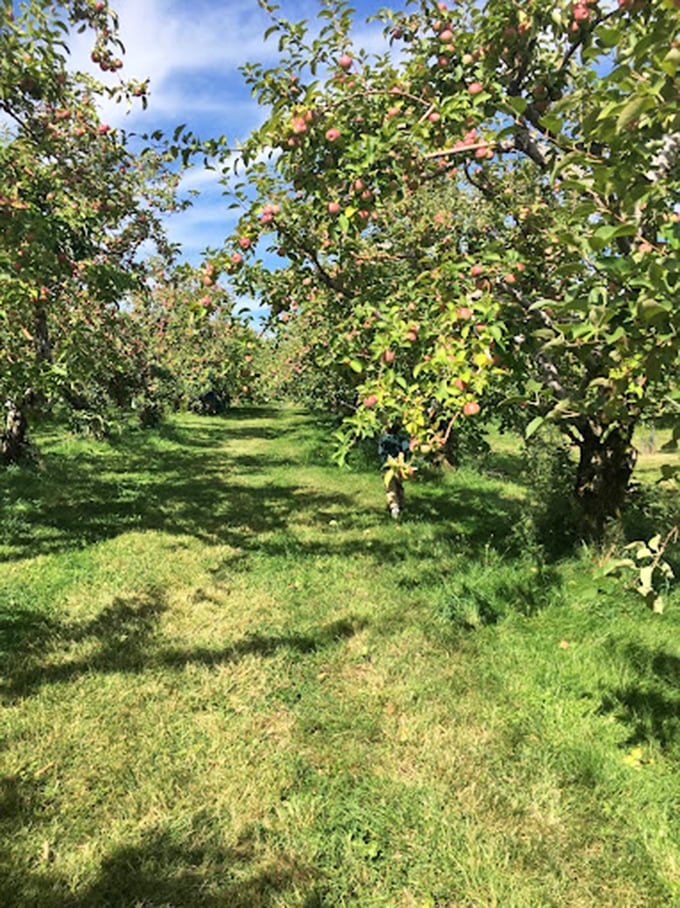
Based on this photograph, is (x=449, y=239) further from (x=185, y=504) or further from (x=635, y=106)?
(x=185, y=504)

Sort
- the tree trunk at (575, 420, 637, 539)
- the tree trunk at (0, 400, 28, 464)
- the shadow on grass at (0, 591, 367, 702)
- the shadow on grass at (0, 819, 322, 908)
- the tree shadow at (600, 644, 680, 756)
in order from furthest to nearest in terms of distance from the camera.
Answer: the tree trunk at (0, 400, 28, 464)
the tree trunk at (575, 420, 637, 539)
the shadow on grass at (0, 591, 367, 702)
the tree shadow at (600, 644, 680, 756)
the shadow on grass at (0, 819, 322, 908)

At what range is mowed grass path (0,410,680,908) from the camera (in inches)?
109

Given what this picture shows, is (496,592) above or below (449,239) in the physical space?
below

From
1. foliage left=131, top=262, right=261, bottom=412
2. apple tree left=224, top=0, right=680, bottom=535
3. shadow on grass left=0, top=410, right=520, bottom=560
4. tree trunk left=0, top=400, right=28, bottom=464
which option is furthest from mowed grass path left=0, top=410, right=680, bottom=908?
foliage left=131, top=262, right=261, bottom=412

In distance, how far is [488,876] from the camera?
2.72 metres

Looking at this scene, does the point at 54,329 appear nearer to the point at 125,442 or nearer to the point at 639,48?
the point at 125,442

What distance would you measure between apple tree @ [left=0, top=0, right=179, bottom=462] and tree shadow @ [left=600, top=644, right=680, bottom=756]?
590 cm

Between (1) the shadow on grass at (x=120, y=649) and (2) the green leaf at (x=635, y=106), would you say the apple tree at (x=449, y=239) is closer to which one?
(2) the green leaf at (x=635, y=106)

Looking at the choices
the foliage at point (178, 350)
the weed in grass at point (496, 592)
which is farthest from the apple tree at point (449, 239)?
the foliage at point (178, 350)

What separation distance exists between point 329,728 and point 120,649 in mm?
2101

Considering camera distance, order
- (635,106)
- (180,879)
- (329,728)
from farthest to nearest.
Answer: (329,728) → (180,879) → (635,106)

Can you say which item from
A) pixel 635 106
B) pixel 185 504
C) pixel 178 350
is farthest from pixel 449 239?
pixel 178 350

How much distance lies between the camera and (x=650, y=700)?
3879 millimetres

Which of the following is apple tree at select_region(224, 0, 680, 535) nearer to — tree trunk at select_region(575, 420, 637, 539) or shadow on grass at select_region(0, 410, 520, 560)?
tree trunk at select_region(575, 420, 637, 539)
